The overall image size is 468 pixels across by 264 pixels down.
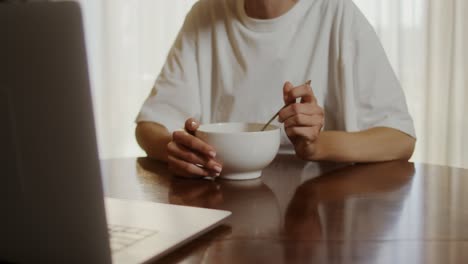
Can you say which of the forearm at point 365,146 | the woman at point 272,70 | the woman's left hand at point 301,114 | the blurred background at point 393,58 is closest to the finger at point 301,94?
the woman's left hand at point 301,114

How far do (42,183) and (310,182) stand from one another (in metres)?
0.66

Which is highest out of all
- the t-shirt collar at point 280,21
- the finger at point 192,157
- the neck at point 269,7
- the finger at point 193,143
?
the neck at point 269,7

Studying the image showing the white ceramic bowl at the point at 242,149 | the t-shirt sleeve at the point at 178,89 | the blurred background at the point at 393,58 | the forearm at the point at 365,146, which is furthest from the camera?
the blurred background at the point at 393,58

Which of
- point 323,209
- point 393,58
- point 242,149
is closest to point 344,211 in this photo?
point 323,209

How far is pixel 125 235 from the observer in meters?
0.73

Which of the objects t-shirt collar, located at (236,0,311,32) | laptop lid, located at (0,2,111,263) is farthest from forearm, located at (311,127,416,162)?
laptop lid, located at (0,2,111,263)

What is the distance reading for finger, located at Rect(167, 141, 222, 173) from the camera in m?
1.09

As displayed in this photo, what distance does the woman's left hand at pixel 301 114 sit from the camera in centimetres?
115

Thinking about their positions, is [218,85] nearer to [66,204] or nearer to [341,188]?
[341,188]

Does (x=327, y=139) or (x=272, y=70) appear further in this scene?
(x=272, y=70)

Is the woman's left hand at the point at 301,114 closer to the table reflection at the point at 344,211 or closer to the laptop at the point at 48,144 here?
the table reflection at the point at 344,211

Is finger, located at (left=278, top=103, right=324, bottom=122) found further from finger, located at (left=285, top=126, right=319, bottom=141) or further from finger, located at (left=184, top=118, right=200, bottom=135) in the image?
finger, located at (left=184, top=118, right=200, bottom=135)

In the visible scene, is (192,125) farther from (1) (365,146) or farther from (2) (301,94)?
(1) (365,146)

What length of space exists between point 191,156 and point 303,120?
229 mm
